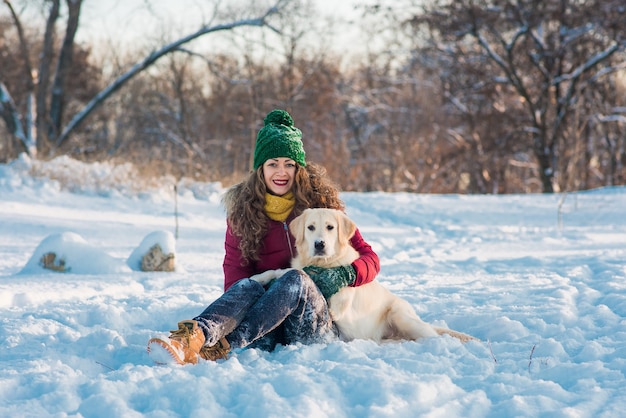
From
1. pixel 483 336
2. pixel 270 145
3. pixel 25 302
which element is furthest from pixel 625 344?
pixel 25 302

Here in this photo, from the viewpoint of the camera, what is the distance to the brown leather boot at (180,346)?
285 centimetres

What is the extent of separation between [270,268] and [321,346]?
87 cm

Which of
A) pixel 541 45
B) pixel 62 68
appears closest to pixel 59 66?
pixel 62 68

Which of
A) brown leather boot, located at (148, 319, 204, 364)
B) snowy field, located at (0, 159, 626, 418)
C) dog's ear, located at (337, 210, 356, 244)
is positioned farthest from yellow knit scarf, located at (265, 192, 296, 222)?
brown leather boot, located at (148, 319, 204, 364)

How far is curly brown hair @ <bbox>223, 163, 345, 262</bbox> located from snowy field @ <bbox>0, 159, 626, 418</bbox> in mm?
831

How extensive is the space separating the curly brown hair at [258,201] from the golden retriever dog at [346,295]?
0.25 m

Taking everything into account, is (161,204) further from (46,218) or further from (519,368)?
(519,368)

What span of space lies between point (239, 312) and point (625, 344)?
7.23 ft

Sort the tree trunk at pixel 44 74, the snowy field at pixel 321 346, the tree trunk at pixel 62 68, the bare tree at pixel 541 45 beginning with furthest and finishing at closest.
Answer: the bare tree at pixel 541 45 < the tree trunk at pixel 62 68 < the tree trunk at pixel 44 74 < the snowy field at pixel 321 346

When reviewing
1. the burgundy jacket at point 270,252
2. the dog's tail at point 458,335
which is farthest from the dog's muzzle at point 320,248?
the dog's tail at point 458,335

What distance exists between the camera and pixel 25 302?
4.83m

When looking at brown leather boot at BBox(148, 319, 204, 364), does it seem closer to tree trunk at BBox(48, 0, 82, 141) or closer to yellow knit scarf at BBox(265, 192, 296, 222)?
yellow knit scarf at BBox(265, 192, 296, 222)

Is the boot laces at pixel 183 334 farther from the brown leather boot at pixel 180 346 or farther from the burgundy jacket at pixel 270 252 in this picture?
the burgundy jacket at pixel 270 252

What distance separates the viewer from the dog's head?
3613 mm
